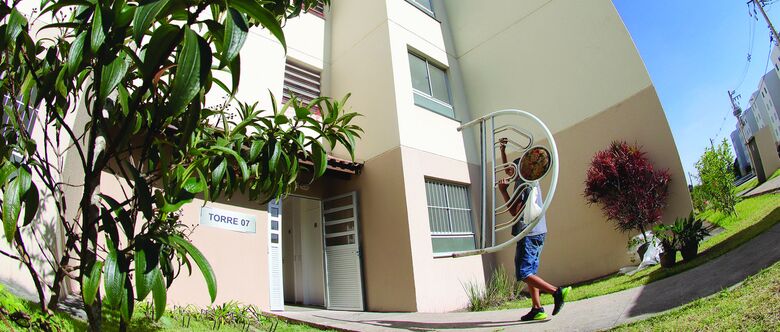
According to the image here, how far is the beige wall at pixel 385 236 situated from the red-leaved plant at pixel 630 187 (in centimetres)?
344

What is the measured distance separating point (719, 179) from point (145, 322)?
13.1 metres

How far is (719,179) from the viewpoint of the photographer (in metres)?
11.2

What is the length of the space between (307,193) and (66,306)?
4906 mm

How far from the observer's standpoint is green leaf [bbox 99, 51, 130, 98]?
4.19 ft

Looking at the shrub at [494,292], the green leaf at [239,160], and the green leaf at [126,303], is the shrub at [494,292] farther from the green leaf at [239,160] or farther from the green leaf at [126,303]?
the green leaf at [126,303]

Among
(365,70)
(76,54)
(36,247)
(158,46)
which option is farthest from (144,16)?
(365,70)

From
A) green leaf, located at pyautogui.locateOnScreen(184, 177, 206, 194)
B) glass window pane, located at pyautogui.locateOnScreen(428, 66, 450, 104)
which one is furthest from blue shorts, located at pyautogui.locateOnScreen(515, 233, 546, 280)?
glass window pane, located at pyautogui.locateOnScreen(428, 66, 450, 104)

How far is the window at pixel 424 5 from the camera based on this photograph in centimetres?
959

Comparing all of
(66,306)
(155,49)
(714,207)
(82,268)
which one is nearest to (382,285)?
(66,306)

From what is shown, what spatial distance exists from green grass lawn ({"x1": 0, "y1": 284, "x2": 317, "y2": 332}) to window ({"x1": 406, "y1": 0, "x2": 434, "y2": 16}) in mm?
7176

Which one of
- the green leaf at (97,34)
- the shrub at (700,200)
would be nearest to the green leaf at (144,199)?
the green leaf at (97,34)

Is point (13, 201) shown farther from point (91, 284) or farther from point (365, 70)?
point (365, 70)

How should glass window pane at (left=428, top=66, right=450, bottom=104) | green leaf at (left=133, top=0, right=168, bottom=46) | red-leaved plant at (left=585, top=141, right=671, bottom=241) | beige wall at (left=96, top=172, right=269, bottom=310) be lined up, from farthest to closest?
glass window pane at (left=428, top=66, right=450, bottom=104), red-leaved plant at (left=585, top=141, right=671, bottom=241), beige wall at (left=96, top=172, right=269, bottom=310), green leaf at (left=133, top=0, right=168, bottom=46)

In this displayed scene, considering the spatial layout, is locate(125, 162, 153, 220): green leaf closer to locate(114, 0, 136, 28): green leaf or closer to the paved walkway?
locate(114, 0, 136, 28): green leaf
